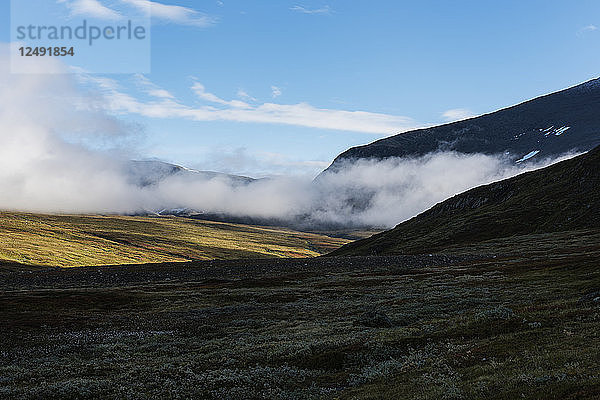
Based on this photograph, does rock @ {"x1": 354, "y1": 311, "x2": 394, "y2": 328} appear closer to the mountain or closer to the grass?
the grass

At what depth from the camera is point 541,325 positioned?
27.9 m

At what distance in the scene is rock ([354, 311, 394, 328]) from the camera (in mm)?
37312

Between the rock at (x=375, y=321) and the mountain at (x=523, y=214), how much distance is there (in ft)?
351

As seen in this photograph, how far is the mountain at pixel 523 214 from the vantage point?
141 meters

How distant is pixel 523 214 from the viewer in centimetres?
15750

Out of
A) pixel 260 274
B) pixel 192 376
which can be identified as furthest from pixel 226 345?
pixel 260 274

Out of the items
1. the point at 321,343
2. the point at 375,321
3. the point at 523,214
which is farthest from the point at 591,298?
the point at 523,214

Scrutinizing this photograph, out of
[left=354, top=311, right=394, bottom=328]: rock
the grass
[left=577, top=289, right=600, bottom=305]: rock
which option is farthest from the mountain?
[left=577, top=289, right=600, bottom=305]: rock

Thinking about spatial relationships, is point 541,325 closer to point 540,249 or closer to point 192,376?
point 192,376

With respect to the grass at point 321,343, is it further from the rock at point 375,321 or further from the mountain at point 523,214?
the mountain at point 523,214

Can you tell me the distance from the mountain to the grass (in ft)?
295

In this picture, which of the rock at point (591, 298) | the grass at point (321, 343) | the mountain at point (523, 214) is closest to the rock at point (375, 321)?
the grass at point (321, 343)

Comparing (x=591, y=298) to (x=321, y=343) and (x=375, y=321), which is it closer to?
(x=375, y=321)

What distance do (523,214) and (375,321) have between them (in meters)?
143
